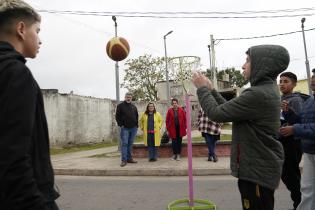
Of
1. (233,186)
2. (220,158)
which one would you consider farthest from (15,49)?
(220,158)

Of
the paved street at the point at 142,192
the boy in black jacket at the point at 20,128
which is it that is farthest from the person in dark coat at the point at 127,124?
the boy in black jacket at the point at 20,128

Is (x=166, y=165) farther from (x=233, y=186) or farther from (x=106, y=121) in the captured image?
(x=106, y=121)

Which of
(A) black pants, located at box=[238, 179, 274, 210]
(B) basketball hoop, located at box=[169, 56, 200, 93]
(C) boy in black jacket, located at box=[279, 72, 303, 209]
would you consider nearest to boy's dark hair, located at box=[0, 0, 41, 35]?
(A) black pants, located at box=[238, 179, 274, 210]

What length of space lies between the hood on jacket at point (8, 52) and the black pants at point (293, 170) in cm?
458

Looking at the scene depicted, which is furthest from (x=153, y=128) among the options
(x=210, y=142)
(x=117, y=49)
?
(x=117, y=49)

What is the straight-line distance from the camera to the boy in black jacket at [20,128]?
1.56 m

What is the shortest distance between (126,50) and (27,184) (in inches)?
365

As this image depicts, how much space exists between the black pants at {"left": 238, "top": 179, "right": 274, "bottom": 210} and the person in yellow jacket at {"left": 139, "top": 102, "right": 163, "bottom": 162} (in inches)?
328

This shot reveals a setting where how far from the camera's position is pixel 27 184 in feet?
5.15

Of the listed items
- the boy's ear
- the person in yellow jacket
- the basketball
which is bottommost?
the person in yellow jacket

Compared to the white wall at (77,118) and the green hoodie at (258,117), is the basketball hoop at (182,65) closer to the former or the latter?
the green hoodie at (258,117)

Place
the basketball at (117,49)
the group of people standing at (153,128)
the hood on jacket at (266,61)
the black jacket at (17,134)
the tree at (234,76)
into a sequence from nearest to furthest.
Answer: the black jacket at (17,134) < the hood on jacket at (266,61) < the basketball at (117,49) < the group of people standing at (153,128) < the tree at (234,76)

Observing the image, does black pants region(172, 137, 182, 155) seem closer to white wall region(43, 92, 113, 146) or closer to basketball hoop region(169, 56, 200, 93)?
basketball hoop region(169, 56, 200, 93)

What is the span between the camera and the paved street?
6441 mm
